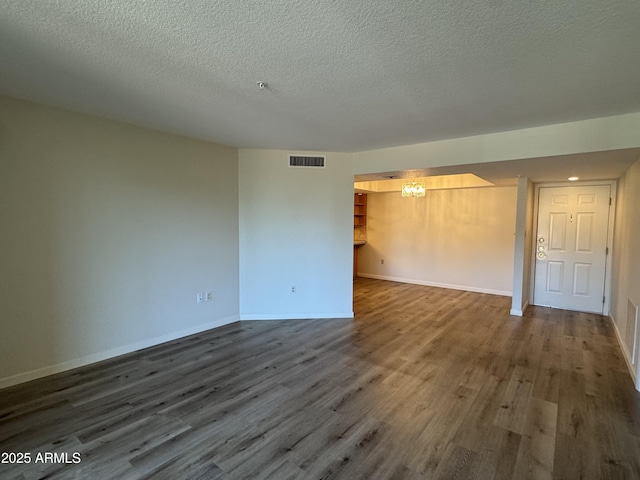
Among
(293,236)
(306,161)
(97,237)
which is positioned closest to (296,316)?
(293,236)

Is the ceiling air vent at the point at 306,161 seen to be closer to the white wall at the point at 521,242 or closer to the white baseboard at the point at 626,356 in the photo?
the white wall at the point at 521,242

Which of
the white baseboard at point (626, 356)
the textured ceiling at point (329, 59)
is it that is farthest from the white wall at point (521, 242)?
the textured ceiling at point (329, 59)

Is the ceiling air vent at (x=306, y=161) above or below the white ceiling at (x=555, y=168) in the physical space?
above

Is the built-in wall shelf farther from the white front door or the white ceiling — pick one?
the white front door

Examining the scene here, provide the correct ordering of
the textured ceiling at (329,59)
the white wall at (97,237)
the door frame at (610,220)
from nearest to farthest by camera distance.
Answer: the textured ceiling at (329,59)
the white wall at (97,237)
the door frame at (610,220)

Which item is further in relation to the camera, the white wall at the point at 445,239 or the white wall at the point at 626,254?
the white wall at the point at 445,239

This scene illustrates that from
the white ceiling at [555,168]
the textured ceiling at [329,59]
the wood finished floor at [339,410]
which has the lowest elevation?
the wood finished floor at [339,410]

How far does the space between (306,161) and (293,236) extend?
1.11 m

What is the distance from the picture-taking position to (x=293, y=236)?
4.62m

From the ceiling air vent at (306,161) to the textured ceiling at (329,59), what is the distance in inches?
55.8

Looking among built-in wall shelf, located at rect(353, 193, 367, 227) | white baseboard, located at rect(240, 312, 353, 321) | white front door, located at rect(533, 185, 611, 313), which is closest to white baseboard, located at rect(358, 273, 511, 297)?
white front door, located at rect(533, 185, 611, 313)

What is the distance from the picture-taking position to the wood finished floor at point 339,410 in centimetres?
187

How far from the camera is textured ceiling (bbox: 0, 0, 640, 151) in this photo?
4.99 feet

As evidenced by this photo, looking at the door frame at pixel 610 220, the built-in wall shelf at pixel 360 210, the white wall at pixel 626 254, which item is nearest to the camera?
the white wall at pixel 626 254
